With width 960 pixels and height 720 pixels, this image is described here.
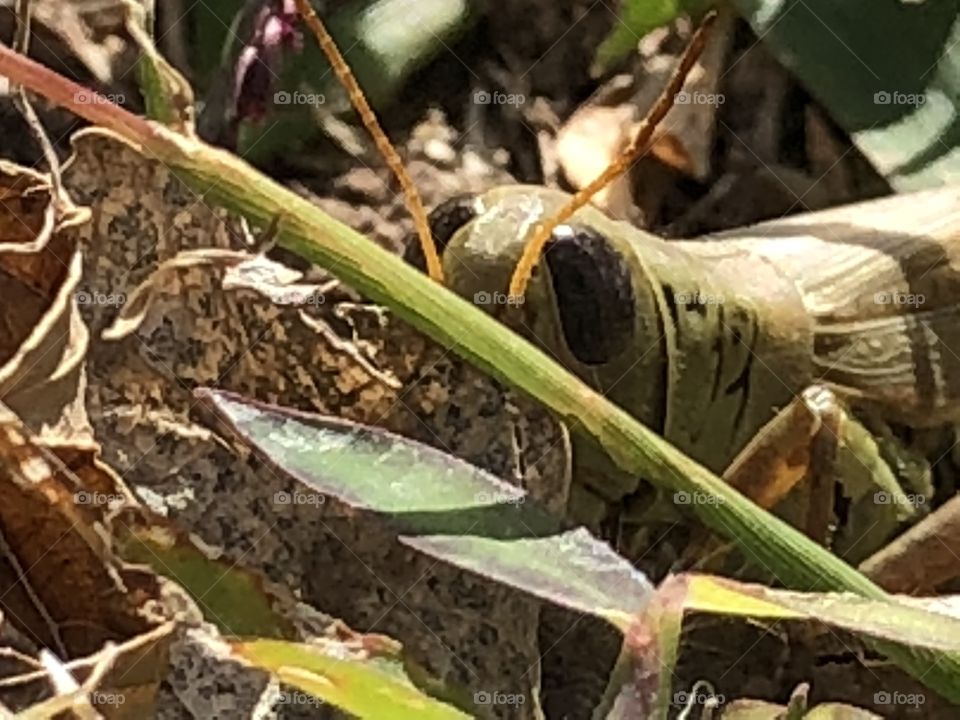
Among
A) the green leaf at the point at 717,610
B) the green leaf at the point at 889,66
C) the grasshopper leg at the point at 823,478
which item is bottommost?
the grasshopper leg at the point at 823,478

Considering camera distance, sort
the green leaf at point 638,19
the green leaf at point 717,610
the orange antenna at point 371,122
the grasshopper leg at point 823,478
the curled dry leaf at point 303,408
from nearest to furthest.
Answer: the green leaf at point 717,610, the orange antenna at point 371,122, the curled dry leaf at point 303,408, the grasshopper leg at point 823,478, the green leaf at point 638,19

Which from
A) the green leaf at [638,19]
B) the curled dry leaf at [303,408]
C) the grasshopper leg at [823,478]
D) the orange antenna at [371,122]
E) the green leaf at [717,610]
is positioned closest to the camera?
the green leaf at [717,610]

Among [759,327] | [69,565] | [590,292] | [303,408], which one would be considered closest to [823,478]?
[759,327]

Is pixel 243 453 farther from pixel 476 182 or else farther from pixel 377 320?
pixel 476 182

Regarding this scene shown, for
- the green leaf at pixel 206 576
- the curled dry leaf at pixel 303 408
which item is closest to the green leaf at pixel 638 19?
the curled dry leaf at pixel 303 408

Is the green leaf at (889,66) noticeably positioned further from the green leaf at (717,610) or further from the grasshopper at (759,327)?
the green leaf at (717,610)

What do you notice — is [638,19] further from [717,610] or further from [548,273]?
[717,610]
